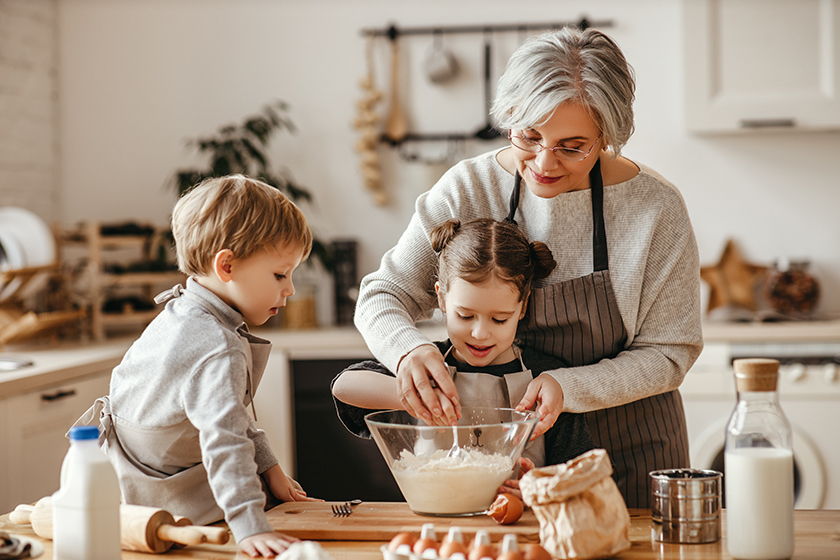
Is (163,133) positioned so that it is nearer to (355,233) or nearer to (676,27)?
(355,233)

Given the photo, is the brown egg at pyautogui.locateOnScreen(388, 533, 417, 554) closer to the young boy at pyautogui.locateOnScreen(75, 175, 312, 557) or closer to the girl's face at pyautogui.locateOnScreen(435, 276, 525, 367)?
the young boy at pyautogui.locateOnScreen(75, 175, 312, 557)

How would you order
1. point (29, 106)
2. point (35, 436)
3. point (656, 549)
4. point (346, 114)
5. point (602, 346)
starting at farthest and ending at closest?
point (346, 114), point (29, 106), point (35, 436), point (602, 346), point (656, 549)

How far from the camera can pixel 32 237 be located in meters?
3.24

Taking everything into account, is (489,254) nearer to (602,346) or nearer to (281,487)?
(602,346)

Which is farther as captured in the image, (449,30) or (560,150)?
(449,30)

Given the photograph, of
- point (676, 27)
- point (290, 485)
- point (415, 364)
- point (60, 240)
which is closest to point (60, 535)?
point (290, 485)

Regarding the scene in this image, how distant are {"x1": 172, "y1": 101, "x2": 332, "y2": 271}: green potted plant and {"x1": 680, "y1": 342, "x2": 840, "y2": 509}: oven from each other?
1.38 metres

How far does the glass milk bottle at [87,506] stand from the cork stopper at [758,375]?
2.28 ft

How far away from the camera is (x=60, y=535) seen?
1.08m

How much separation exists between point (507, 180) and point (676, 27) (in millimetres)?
2303

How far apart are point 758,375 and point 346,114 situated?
9.73ft

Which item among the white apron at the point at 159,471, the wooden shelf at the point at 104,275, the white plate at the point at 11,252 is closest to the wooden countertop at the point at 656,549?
the white apron at the point at 159,471

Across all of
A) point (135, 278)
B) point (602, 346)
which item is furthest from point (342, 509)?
point (135, 278)

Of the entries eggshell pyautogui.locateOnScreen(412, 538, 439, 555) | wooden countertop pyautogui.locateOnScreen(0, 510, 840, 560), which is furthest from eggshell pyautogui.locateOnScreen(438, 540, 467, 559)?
wooden countertop pyautogui.locateOnScreen(0, 510, 840, 560)
